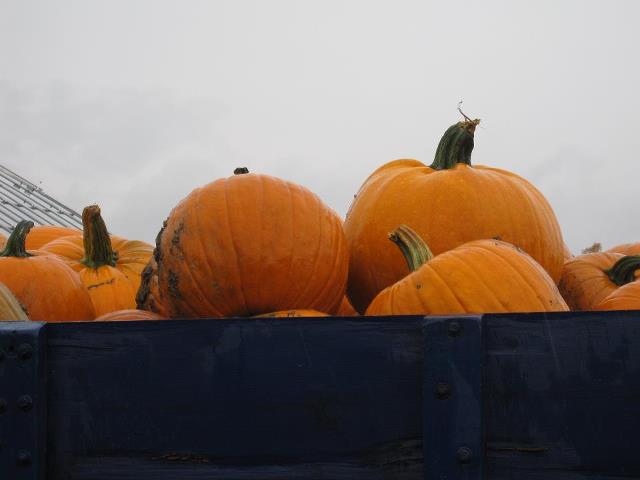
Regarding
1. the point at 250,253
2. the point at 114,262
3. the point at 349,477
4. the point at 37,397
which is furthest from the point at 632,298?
the point at 114,262

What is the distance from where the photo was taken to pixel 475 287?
1.98 m

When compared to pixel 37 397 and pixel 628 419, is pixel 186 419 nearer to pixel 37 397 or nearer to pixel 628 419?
pixel 37 397

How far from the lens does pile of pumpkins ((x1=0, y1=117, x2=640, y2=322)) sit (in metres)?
2.03

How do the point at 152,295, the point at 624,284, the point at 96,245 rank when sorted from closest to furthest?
the point at 152,295, the point at 624,284, the point at 96,245

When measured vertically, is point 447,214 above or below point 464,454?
above

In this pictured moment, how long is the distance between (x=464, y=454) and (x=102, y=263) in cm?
221

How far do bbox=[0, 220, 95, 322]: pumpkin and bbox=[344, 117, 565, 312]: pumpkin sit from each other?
2.61 ft

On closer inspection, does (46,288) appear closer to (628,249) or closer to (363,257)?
(363,257)

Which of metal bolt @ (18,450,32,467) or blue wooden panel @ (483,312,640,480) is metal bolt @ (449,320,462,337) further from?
metal bolt @ (18,450,32,467)

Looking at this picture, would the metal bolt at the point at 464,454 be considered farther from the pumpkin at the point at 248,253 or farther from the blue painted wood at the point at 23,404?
the pumpkin at the point at 248,253

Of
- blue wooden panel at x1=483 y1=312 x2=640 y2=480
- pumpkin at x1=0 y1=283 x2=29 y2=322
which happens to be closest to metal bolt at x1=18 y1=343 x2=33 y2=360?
pumpkin at x1=0 y1=283 x2=29 y2=322

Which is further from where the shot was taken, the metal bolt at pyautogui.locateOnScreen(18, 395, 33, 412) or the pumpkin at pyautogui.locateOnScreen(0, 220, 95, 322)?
the pumpkin at pyautogui.locateOnScreen(0, 220, 95, 322)

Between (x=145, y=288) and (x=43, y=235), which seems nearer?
(x=145, y=288)

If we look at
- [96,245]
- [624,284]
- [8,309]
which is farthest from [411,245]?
[96,245]
